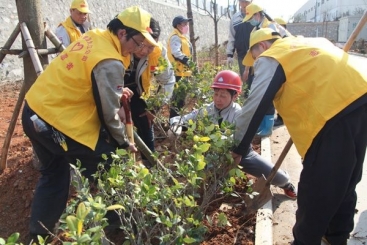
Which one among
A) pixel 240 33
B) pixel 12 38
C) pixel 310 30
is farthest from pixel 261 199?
pixel 310 30

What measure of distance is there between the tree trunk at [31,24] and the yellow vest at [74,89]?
123cm

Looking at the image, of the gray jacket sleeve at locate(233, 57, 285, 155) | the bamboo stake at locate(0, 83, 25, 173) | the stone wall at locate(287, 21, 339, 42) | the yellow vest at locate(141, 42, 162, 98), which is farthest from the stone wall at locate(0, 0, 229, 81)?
the stone wall at locate(287, 21, 339, 42)

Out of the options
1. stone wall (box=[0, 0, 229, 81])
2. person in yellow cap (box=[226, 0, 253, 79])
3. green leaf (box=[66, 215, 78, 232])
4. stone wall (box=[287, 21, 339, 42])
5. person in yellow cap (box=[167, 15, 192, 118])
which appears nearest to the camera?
green leaf (box=[66, 215, 78, 232])

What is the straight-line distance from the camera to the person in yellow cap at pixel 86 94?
2322 millimetres

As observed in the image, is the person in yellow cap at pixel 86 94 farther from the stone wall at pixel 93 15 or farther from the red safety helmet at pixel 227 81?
the stone wall at pixel 93 15

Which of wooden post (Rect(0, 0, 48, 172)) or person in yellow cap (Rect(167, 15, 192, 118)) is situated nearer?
wooden post (Rect(0, 0, 48, 172))

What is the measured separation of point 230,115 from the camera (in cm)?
322

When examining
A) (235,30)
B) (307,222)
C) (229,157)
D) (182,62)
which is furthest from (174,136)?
(235,30)

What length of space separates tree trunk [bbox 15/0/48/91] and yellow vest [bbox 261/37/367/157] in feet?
8.06

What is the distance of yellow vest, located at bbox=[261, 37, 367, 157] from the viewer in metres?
1.99

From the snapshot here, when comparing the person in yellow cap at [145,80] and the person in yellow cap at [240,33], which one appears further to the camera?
the person in yellow cap at [240,33]

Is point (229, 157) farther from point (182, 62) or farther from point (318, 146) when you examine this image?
point (182, 62)

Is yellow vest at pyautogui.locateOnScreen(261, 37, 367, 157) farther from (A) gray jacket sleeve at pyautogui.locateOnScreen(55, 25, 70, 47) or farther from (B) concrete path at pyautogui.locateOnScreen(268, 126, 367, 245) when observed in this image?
(A) gray jacket sleeve at pyautogui.locateOnScreen(55, 25, 70, 47)

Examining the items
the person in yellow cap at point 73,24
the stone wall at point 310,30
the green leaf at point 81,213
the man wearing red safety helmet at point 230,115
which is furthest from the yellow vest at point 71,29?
the stone wall at point 310,30
